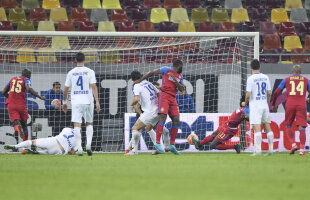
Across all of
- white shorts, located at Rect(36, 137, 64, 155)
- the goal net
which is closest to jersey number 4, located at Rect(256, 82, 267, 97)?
the goal net

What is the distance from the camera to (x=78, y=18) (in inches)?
749

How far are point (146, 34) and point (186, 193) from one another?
883 cm

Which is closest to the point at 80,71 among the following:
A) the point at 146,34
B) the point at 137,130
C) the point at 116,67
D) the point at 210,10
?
the point at 137,130

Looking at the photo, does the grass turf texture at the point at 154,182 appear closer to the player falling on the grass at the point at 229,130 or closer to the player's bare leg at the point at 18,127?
the player falling on the grass at the point at 229,130

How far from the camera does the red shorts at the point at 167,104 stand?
11039 mm

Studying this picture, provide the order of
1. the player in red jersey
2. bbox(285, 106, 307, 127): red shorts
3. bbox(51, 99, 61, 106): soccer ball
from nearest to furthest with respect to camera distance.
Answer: bbox(285, 106, 307, 127): red shorts → the player in red jersey → bbox(51, 99, 61, 106): soccer ball

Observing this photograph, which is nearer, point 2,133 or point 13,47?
point 2,133

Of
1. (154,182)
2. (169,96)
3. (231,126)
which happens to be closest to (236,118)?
(231,126)

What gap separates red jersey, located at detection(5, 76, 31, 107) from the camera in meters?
12.5

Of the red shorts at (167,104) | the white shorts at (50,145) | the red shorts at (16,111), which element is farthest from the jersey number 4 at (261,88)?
the red shorts at (16,111)

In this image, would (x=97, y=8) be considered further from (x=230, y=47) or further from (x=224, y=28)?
(x=230, y=47)

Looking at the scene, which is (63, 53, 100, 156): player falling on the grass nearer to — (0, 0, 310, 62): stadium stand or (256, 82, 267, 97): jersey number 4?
(256, 82, 267, 97): jersey number 4

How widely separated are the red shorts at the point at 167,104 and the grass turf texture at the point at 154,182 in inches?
131

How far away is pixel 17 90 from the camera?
12.5m
